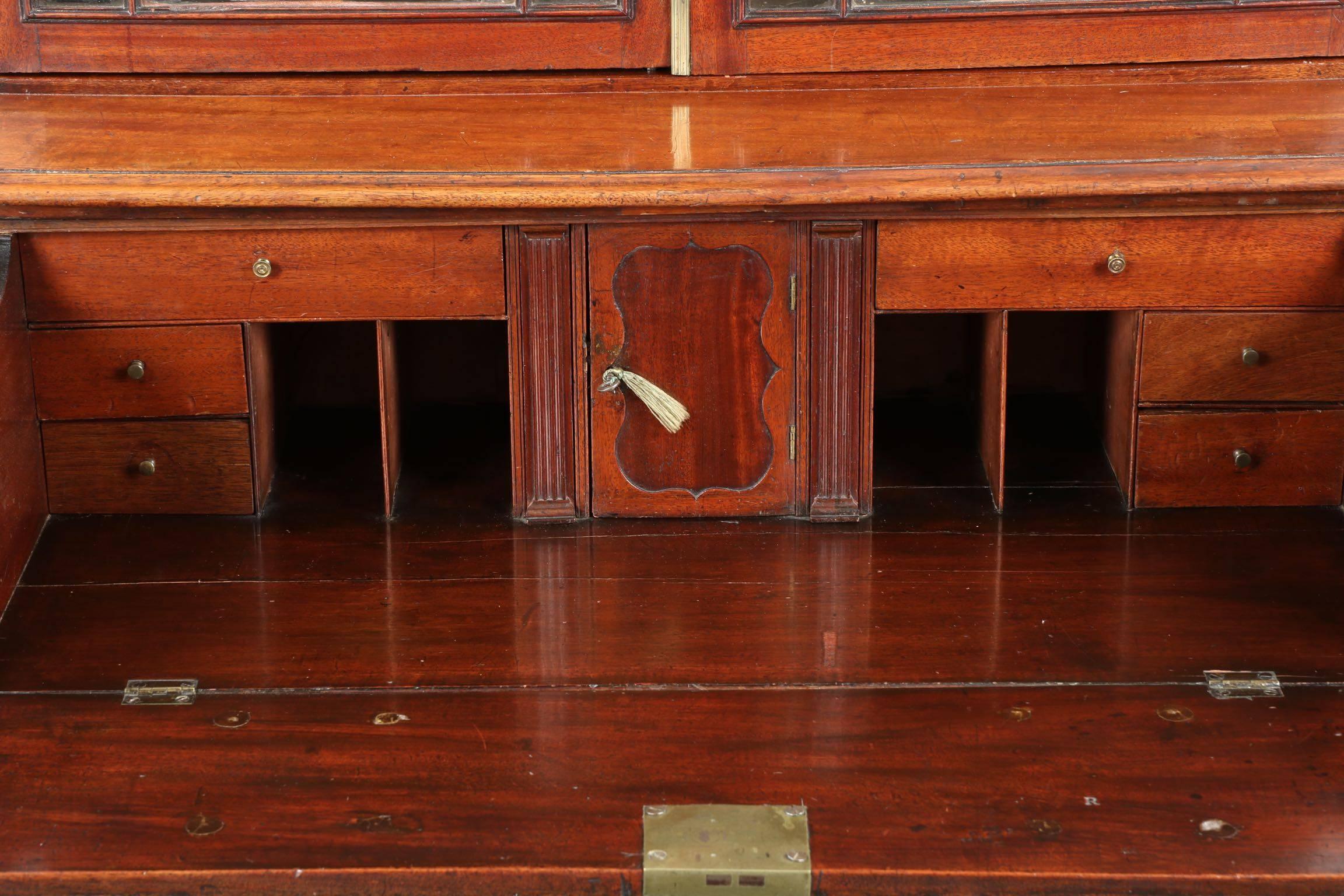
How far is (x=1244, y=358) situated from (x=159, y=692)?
1533mm

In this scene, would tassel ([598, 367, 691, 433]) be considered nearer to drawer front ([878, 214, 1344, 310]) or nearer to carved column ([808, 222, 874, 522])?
carved column ([808, 222, 874, 522])

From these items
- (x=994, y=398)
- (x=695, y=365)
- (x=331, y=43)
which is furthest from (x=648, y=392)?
(x=331, y=43)

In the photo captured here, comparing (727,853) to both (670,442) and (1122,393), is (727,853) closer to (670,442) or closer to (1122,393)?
(670,442)

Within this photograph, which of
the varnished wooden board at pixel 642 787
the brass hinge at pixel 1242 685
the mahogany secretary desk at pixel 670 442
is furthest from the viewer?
the brass hinge at pixel 1242 685

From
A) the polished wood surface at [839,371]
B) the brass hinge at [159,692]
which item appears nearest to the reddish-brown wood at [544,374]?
the polished wood surface at [839,371]

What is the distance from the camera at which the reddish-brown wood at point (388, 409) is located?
7.73 feet

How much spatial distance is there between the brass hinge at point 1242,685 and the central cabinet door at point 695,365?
26.7 inches

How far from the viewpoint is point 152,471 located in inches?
95.1

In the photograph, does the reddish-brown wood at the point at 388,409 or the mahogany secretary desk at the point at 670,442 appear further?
the reddish-brown wood at the point at 388,409

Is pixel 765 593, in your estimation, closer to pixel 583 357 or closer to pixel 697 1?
pixel 583 357

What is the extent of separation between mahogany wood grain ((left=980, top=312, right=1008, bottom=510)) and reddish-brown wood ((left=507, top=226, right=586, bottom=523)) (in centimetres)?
60

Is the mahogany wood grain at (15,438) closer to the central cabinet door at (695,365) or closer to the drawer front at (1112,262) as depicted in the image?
the central cabinet door at (695,365)

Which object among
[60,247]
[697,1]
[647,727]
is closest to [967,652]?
[647,727]

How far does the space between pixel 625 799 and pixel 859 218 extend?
0.90m
